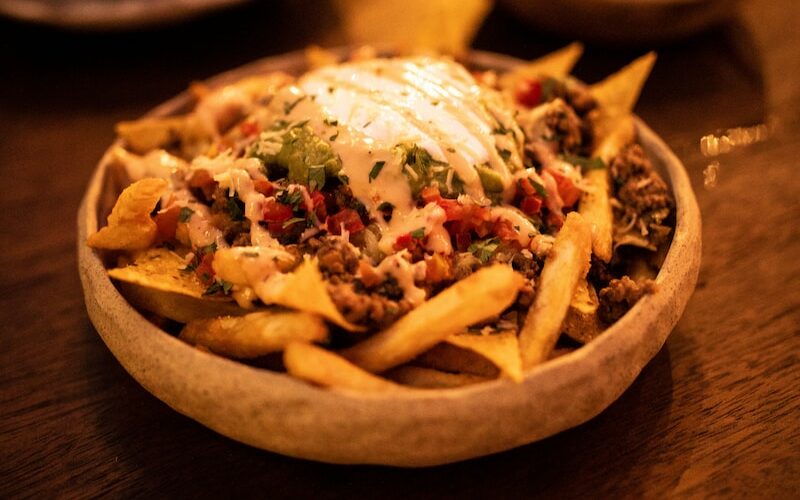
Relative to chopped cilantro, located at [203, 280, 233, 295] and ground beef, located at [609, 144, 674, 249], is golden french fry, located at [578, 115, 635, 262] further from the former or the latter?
chopped cilantro, located at [203, 280, 233, 295]

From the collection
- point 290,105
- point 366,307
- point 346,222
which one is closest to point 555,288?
point 366,307

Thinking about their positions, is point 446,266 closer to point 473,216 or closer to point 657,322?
point 473,216

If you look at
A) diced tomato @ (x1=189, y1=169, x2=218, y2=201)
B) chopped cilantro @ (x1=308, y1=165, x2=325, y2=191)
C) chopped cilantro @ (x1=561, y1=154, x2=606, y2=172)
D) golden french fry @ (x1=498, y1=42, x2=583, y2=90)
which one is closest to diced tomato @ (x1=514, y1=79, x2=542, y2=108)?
golden french fry @ (x1=498, y1=42, x2=583, y2=90)

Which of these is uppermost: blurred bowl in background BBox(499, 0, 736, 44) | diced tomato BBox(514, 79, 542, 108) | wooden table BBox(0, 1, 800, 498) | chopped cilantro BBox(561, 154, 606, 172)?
blurred bowl in background BBox(499, 0, 736, 44)

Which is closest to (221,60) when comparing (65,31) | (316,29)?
(316,29)

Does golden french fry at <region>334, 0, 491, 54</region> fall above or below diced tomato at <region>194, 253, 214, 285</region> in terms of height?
above

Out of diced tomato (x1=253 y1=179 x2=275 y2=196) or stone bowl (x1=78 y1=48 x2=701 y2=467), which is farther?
diced tomato (x1=253 y1=179 x2=275 y2=196)

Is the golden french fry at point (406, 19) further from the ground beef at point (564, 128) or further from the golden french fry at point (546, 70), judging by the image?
the ground beef at point (564, 128)
